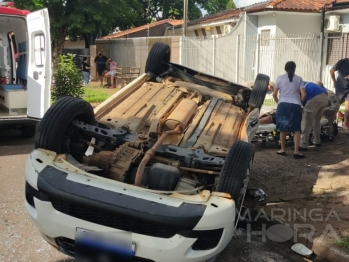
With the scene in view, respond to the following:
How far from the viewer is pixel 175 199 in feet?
9.40

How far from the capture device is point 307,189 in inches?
213

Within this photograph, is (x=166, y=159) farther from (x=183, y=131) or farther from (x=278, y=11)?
(x=278, y=11)

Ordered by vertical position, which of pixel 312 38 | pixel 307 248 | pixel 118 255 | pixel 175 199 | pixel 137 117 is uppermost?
pixel 312 38

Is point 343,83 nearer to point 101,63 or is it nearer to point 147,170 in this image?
point 147,170

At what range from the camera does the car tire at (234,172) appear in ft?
10.1

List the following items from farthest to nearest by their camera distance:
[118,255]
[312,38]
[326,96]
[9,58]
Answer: [312,38] < [9,58] < [326,96] < [118,255]

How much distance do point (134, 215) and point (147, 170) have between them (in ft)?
2.47

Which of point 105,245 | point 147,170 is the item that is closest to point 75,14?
point 147,170

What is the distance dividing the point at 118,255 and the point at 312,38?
11.5 metres

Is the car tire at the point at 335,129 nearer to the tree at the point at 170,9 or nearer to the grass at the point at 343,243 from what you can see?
the grass at the point at 343,243

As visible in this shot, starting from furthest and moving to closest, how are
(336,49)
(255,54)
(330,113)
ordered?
(336,49) < (255,54) < (330,113)

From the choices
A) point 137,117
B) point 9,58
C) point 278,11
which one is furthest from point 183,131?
point 278,11

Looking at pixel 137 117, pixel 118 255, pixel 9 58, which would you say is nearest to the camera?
pixel 118 255

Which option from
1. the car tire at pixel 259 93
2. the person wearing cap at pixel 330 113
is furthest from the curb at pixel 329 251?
the person wearing cap at pixel 330 113
